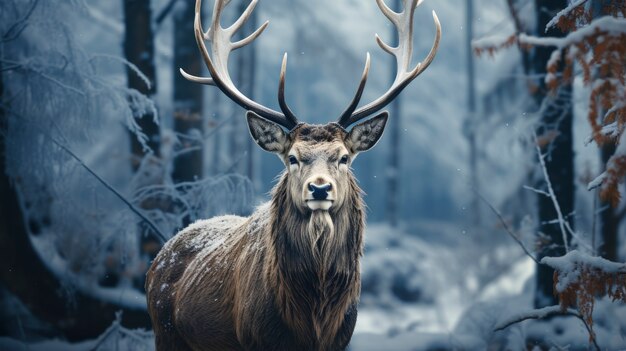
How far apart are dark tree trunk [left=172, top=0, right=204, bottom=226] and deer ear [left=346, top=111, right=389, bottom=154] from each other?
413cm

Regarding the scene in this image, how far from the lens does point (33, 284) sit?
8211 millimetres

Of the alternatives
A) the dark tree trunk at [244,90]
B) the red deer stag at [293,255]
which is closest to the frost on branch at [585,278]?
the red deer stag at [293,255]

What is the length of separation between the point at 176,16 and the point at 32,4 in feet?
7.13

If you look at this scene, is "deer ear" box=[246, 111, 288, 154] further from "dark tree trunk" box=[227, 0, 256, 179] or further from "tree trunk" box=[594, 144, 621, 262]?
"dark tree trunk" box=[227, 0, 256, 179]

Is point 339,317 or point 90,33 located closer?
point 339,317

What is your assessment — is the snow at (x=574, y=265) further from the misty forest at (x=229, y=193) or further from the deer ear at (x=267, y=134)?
the deer ear at (x=267, y=134)

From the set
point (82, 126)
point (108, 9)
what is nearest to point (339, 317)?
point (82, 126)

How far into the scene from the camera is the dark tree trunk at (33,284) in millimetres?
8133

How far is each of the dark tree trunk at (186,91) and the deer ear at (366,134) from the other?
4130mm

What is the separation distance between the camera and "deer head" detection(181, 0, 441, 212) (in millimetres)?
4781

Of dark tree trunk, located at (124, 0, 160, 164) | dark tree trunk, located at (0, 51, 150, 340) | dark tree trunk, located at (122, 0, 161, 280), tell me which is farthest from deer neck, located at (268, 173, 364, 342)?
dark tree trunk, located at (124, 0, 160, 164)

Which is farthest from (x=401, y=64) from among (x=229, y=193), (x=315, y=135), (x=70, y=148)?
(x=70, y=148)

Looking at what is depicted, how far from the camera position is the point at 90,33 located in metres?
21.7

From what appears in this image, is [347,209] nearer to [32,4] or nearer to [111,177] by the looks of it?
[32,4]
